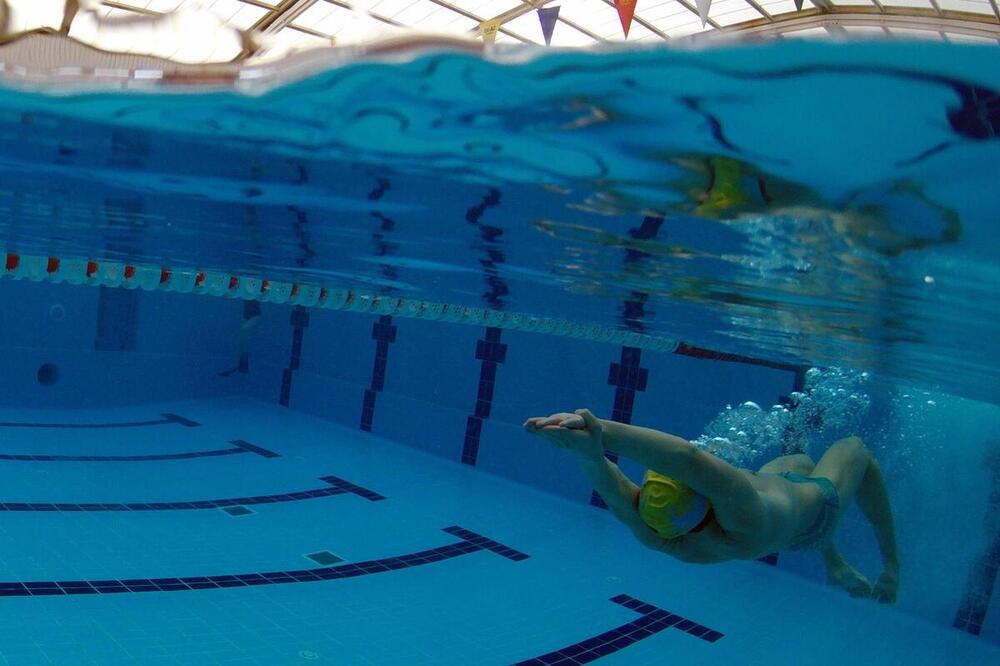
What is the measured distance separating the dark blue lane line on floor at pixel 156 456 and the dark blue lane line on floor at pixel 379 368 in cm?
255

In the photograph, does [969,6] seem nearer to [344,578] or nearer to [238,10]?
[238,10]

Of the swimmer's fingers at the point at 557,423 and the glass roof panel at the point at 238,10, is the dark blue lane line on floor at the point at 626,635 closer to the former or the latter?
the swimmer's fingers at the point at 557,423

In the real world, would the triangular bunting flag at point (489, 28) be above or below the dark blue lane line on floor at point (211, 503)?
above

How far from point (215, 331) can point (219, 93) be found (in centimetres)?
1438

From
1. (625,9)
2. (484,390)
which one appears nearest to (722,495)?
(625,9)

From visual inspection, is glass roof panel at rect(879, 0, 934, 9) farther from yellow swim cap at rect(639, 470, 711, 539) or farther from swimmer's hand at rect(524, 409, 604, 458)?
swimmer's hand at rect(524, 409, 604, 458)

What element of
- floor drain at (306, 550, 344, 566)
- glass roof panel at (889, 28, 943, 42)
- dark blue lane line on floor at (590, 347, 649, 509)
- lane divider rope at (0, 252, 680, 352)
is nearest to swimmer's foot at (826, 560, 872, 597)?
glass roof panel at (889, 28, 943, 42)

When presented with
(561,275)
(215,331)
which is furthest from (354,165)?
(215,331)

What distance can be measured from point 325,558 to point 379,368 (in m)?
6.81

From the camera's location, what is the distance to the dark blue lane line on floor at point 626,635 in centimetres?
610

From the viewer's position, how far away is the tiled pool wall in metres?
9.31

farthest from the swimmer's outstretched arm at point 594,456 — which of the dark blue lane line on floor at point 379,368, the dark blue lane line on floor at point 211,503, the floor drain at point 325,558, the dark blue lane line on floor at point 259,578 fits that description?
the dark blue lane line on floor at point 379,368

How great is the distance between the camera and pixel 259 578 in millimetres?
6875

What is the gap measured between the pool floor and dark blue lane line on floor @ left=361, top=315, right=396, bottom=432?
2.29m
